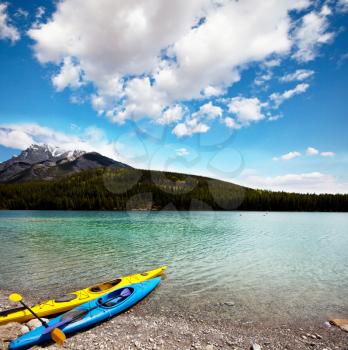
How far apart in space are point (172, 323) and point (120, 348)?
298 cm

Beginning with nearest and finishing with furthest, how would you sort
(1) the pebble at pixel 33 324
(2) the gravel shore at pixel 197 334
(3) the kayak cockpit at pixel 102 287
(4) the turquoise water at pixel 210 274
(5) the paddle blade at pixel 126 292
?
1. (2) the gravel shore at pixel 197 334
2. (1) the pebble at pixel 33 324
3. (5) the paddle blade at pixel 126 292
4. (3) the kayak cockpit at pixel 102 287
5. (4) the turquoise water at pixel 210 274

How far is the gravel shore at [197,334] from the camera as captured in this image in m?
9.63

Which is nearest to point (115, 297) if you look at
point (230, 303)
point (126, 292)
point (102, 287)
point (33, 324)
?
point (126, 292)

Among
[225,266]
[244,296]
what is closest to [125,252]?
[225,266]

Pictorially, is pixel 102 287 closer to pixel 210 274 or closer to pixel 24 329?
pixel 24 329

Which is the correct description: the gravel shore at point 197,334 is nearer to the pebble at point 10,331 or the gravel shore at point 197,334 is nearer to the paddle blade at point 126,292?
the pebble at point 10,331

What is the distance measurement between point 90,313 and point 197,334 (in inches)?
189

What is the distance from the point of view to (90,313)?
11.1 m

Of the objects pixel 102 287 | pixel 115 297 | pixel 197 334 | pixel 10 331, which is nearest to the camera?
pixel 10 331

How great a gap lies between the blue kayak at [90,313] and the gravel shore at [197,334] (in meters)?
0.34

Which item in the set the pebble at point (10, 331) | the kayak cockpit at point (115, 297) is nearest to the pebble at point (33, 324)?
the pebble at point (10, 331)

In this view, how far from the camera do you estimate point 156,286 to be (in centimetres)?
1608

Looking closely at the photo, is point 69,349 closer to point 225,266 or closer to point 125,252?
point 225,266

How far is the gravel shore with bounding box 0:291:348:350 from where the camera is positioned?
31.6ft
